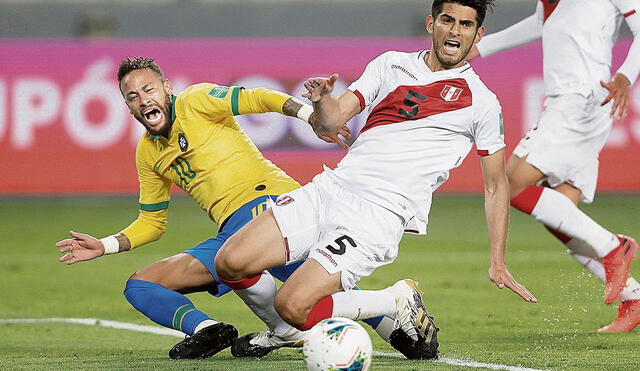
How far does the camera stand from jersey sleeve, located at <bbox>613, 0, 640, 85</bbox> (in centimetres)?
624

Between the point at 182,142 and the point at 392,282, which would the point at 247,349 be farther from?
the point at 392,282

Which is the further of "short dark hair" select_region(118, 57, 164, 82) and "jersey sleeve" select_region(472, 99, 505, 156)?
"short dark hair" select_region(118, 57, 164, 82)

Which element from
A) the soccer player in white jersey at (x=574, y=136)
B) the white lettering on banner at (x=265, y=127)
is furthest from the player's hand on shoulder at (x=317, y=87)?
the white lettering on banner at (x=265, y=127)

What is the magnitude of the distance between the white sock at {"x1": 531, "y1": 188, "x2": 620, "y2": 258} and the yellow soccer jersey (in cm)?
151

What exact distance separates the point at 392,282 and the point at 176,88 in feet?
19.0

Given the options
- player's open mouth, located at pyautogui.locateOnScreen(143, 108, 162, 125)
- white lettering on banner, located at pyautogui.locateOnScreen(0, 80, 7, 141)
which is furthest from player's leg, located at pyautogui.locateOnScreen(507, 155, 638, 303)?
white lettering on banner, located at pyautogui.locateOnScreen(0, 80, 7, 141)

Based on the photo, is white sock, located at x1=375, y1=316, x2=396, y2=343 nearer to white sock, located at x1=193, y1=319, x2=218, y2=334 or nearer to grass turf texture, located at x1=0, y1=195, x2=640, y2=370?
grass turf texture, located at x1=0, y1=195, x2=640, y2=370

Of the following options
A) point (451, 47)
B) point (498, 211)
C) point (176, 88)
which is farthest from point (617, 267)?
point (176, 88)

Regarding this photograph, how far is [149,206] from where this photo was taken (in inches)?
241

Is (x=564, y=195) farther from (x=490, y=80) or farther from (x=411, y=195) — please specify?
(x=490, y=80)

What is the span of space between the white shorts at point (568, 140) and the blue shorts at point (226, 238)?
Result: 5.58 ft

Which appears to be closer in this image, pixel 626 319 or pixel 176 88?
pixel 626 319

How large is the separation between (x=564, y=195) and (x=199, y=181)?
2.18 m

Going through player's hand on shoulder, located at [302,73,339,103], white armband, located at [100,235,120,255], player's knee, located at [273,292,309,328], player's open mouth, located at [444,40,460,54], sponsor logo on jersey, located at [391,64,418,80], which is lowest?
white armband, located at [100,235,120,255]
